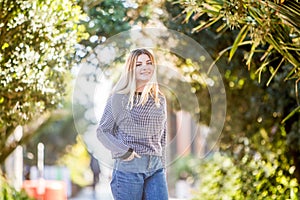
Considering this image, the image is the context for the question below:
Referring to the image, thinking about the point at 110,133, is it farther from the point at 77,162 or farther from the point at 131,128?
the point at 77,162

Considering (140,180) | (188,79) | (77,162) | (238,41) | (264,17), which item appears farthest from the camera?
(77,162)

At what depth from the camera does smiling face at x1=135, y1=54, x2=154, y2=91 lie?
3.43 metres

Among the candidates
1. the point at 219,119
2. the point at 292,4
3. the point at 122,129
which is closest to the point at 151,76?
the point at 122,129

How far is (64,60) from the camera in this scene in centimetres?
449

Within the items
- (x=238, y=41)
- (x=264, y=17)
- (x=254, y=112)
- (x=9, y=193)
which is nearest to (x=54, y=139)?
(x=254, y=112)

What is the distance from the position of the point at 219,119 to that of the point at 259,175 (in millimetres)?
810

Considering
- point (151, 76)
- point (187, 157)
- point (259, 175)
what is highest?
point (151, 76)

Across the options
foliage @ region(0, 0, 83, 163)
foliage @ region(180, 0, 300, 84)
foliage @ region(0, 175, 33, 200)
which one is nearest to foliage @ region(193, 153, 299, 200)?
foliage @ region(180, 0, 300, 84)

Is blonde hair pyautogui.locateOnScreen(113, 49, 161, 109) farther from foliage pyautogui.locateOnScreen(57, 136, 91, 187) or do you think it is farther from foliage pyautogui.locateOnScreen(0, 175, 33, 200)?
foliage pyautogui.locateOnScreen(57, 136, 91, 187)

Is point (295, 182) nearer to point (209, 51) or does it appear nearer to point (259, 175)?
point (259, 175)

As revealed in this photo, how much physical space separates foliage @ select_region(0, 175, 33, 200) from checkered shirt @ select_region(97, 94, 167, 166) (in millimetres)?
1583

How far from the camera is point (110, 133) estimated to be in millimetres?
3447

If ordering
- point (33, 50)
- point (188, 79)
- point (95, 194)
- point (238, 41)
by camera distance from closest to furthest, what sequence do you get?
point (238, 41), point (33, 50), point (188, 79), point (95, 194)

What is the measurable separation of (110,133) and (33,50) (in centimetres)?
114
